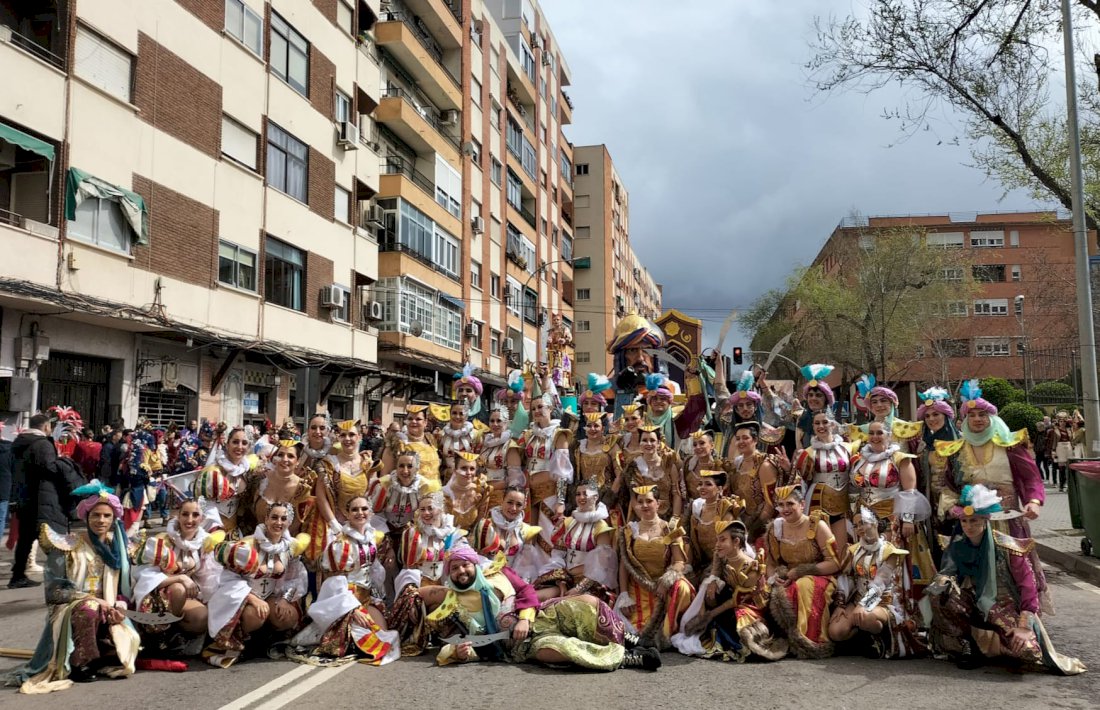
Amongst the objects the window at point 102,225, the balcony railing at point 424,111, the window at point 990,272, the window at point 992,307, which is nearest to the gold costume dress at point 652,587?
the window at point 102,225

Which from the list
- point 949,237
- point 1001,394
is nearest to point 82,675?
point 1001,394

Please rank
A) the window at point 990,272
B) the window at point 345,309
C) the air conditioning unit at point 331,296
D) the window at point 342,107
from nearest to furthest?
the air conditioning unit at point 331,296
the window at point 345,309
the window at point 342,107
the window at point 990,272

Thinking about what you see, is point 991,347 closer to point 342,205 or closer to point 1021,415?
point 1021,415

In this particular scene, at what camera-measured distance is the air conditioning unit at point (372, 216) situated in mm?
28564

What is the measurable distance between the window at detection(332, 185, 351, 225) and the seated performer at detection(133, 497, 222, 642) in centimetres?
1994

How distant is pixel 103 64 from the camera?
16969mm

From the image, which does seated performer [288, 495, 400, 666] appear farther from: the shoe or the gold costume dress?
the gold costume dress

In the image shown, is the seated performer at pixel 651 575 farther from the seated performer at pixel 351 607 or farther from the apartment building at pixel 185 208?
the apartment building at pixel 185 208

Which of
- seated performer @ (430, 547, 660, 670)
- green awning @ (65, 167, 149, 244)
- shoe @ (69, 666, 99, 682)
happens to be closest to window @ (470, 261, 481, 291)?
green awning @ (65, 167, 149, 244)

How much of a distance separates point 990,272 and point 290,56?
203ft

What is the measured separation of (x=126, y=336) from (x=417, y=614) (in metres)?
13.3

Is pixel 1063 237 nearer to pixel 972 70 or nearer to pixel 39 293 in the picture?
pixel 972 70

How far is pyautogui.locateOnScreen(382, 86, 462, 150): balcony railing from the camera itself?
3170cm

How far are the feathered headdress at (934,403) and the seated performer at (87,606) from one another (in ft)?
22.3
